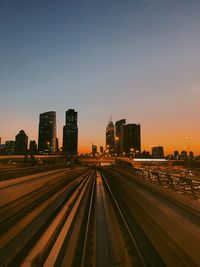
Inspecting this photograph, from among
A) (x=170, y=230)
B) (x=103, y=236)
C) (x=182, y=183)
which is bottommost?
(x=103, y=236)

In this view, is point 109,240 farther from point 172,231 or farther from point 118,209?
point 118,209

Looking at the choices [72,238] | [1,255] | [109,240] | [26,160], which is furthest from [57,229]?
[26,160]

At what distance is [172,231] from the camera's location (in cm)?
1088

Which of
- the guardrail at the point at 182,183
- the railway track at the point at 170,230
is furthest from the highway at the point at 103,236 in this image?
the guardrail at the point at 182,183

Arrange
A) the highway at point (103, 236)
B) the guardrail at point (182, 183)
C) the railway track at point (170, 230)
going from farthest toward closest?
the guardrail at point (182, 183) < the highway at point (103, 236) < the railway track at point (170, 230)

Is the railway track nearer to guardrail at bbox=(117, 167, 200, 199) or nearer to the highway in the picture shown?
the highway

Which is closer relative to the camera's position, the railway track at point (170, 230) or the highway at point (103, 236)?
the railway track at point (170, 230)

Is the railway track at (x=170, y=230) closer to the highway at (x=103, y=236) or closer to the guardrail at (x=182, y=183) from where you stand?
the highway at (x=103, y=236)

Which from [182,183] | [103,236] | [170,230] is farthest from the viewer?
[182,183]

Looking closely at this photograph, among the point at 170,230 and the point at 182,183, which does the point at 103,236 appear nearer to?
the point at 170,230

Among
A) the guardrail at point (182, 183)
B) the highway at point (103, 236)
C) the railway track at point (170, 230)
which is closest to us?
Answer: the railway track at point (170, 230)

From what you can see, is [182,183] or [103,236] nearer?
[103,236]

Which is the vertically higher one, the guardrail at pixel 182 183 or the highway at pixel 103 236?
the guardrail at pixel 182 183

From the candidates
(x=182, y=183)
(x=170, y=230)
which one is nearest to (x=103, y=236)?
(x=170, y=230)
